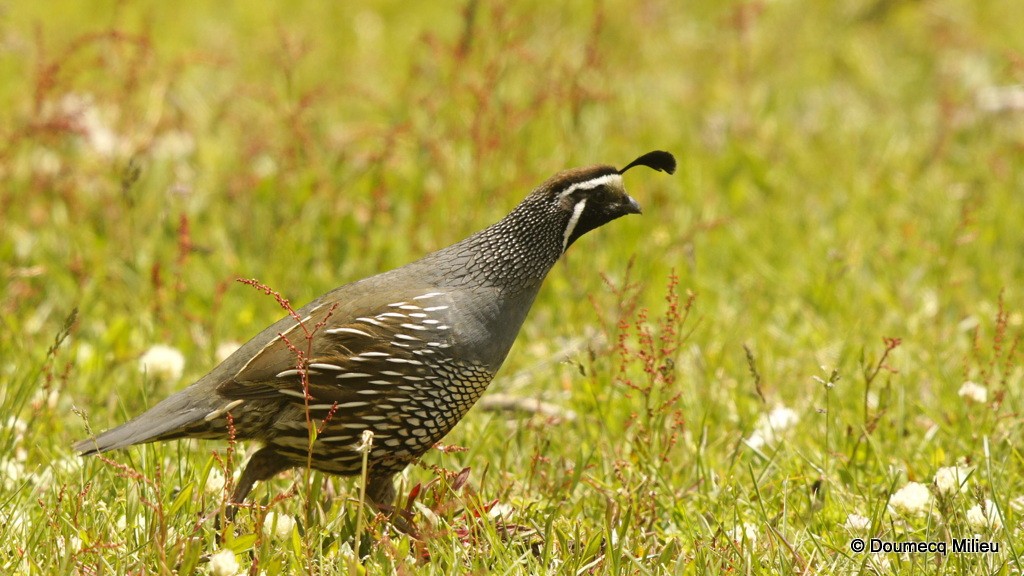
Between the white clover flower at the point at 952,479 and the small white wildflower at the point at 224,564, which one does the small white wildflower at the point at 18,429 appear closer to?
the small white wildflower at the point at 224,564

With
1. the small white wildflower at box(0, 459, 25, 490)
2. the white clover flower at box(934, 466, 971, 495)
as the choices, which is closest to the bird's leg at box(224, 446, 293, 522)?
the small white wildflower at box(0, 459, 25, 490)

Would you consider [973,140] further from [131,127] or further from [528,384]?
[131,127]

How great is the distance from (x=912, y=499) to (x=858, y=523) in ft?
0.61

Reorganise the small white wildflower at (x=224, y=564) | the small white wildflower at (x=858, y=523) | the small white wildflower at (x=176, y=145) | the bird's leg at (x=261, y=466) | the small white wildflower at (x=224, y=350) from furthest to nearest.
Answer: the small white wildflower at (x=176, y=145) < the small white wildflower at (x=224, y=350) < the bird's leg at (x=261, y=466) < the small white wildflower at (x=858, y=523) < the small white wildflower at (x=224, y=564)

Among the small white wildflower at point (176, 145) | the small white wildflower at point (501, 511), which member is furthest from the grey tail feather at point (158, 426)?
the small white wildflower at point (176, 145)

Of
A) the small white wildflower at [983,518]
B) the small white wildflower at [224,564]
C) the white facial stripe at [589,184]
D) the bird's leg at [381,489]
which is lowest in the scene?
the small white wildflower at [224,564]

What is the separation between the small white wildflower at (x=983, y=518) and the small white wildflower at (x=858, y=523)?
28 centimetres

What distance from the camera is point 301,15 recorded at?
936cm

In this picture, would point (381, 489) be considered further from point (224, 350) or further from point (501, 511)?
point (224, 350)

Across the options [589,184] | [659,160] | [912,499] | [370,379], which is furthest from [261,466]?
[912,499]

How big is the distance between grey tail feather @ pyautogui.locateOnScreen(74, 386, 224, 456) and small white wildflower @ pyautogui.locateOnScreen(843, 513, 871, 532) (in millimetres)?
1971

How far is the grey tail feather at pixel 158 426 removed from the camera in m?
3.76

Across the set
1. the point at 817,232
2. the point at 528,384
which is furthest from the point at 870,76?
the point at 528,384

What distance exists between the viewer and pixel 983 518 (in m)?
3.57
